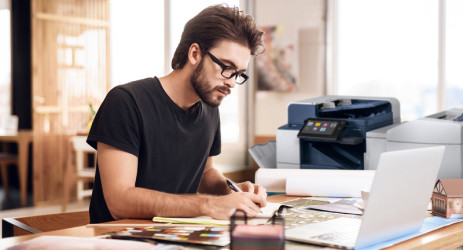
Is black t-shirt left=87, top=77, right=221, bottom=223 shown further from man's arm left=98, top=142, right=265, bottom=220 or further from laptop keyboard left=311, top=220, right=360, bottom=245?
laptop keyboard left=311, top=220, right=360, bottom=245

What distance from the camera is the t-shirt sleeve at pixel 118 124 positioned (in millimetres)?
1782

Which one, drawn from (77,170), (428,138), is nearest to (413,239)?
(428,138)

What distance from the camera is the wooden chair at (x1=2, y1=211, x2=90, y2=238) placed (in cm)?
179

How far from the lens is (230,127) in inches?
229

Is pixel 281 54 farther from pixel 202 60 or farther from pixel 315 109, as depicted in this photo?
pixel 202 60

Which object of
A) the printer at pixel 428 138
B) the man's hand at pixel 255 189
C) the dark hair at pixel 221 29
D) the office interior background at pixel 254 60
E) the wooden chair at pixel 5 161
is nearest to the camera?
the man's hand at pixel 255 189

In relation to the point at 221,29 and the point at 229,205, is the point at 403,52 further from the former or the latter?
the point at 229,205

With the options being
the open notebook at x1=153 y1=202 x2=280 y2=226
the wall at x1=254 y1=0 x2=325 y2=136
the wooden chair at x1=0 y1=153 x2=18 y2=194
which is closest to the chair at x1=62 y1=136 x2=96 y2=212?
the wooden chair at x1=0 y1=153 x2=18 y2=194

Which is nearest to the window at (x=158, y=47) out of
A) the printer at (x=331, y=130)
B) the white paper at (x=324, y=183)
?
the printer at (x=331, y=130)

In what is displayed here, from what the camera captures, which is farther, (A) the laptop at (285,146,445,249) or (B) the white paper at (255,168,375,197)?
(B) the white paper at (255,168,375,197)

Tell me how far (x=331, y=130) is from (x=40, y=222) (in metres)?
Answer: 1.32

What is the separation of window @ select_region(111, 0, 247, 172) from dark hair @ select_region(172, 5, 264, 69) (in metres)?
3.51

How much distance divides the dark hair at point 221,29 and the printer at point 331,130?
0.71 m

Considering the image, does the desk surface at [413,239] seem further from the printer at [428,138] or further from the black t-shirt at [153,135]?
the printer at [428,138]
